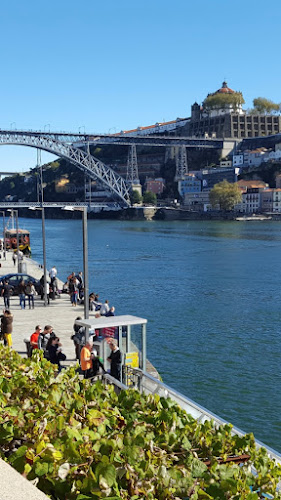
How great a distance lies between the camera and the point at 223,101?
443 feet

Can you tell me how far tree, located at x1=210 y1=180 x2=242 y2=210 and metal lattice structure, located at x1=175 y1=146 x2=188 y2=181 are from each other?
→ 19.6 metres

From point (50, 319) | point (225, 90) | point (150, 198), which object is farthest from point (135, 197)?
point (50, 319)

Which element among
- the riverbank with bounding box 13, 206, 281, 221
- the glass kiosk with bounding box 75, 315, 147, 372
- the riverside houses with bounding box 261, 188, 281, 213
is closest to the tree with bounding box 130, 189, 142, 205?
the riverbank with bounding box 13, 206, 281, 221

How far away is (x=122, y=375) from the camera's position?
9148mm

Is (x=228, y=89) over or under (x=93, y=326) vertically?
over

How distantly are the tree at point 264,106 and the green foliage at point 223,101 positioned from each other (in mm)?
5185

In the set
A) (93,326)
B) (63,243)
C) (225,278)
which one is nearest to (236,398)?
(93,326)

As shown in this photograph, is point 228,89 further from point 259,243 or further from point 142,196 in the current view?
point 259,243

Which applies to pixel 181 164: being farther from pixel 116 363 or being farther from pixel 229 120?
pixel 116 363

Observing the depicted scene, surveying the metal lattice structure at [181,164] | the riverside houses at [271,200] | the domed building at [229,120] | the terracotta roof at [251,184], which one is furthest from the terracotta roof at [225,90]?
the riverside houses at [271,200]

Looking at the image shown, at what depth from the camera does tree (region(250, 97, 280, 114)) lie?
140m

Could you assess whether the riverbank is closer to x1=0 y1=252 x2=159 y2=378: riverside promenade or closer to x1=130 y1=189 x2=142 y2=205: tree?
x1=130 y1=189 x2=142 y2=205: tree

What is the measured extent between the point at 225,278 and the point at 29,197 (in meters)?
138

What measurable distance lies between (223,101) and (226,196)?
35734mm
